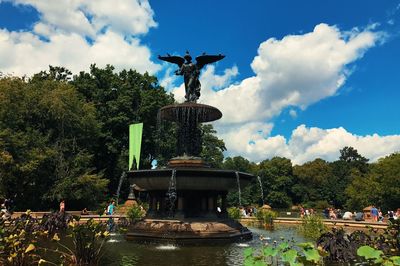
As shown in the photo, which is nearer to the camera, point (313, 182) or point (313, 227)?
point (313, 227)

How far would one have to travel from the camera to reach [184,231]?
13500mm

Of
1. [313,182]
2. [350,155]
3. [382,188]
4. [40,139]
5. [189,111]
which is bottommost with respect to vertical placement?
[382,188]

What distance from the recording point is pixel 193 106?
17078 millimetres

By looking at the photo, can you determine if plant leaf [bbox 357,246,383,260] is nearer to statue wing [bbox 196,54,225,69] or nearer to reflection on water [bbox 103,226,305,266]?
reflection on water [bbox 103,226,305,266]

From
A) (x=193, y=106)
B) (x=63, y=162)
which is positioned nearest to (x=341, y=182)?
(x=63, y=162)

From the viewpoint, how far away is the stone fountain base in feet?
44.1

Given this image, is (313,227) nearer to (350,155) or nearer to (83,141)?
(83,141)

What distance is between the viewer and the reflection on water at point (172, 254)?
367 inches

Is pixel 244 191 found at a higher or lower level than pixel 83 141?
lower

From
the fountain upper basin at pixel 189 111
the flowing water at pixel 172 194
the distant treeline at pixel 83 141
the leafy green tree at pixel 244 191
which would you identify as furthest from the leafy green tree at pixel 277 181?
the flowing water at pixel 172 194

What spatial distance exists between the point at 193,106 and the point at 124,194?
31617mm

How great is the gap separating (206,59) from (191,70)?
90cm

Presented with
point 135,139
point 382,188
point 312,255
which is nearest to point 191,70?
point 312,255

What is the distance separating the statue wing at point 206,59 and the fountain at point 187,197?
224 centimetres
